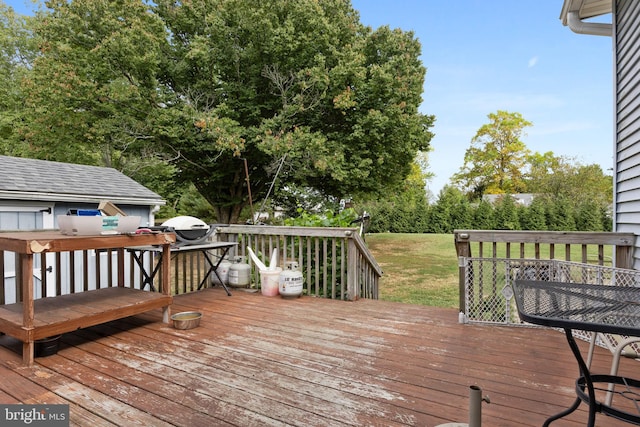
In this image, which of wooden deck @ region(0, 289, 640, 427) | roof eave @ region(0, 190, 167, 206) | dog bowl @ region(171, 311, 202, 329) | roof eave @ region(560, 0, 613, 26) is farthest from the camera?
roof eave @ region(0, 190, 167, 206)

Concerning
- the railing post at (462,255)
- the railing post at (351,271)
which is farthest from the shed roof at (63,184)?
the railing post at (462,255)

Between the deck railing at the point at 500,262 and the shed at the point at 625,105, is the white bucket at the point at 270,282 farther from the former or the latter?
the shed at the point at 625,105

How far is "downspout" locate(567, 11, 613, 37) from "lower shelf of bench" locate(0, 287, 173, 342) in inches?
202

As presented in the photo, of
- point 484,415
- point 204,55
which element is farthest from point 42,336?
point 204,55

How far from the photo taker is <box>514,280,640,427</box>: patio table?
3.94ft

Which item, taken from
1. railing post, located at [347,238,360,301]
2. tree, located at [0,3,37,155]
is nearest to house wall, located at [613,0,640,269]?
railing post, located at [347,238,360,301]

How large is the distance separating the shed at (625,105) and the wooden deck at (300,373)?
133cm

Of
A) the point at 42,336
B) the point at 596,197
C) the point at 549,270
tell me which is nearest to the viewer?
the point at 42,336

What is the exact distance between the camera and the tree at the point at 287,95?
32.4 ft

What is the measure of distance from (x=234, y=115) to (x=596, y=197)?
19.8 metres

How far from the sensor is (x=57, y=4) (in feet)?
32.3

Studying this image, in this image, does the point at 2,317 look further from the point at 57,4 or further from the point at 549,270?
the point at 57,4

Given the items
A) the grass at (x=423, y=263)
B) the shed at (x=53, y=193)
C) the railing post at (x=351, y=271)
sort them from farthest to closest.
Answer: the grass at (x=423, y=263) < the shed at (x=53, y=193) < the railing post at (x=351, y=271)

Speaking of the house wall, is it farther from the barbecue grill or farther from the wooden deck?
the barbecue grill
